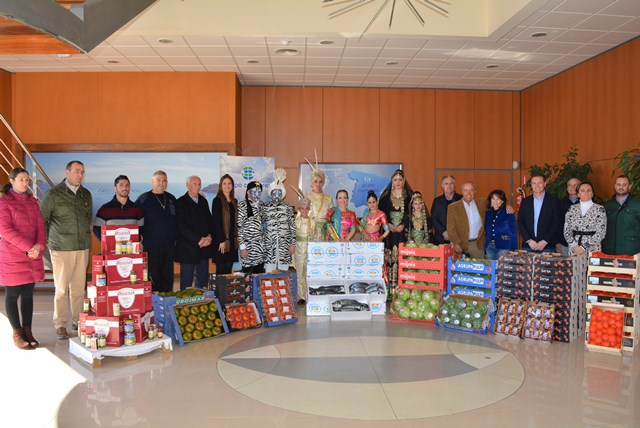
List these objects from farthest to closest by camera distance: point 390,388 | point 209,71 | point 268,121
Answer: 1. point 268,121
2. point 209,71
3. point 390,388

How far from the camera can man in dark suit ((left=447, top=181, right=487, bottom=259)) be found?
7.05 meters

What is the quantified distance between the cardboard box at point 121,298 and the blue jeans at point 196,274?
4.11 feet

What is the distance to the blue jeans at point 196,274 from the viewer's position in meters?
6.34

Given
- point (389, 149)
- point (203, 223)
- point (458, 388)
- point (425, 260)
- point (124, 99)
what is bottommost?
point (458, 388)

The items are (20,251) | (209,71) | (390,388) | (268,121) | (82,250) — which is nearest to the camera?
(390,388)

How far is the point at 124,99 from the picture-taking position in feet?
32.1

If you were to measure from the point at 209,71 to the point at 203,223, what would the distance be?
14.4ft

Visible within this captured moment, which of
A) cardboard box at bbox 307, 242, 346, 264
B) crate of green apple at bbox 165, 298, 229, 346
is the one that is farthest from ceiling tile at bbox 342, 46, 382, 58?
crate of green apple at bbox 165, 298, 229, 346

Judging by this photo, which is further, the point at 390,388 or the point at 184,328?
the point at 184,328

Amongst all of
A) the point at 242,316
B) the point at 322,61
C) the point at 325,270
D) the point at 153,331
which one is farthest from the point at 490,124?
the point at 153,331

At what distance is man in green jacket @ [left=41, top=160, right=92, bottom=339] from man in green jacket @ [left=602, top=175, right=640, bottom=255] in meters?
5.88

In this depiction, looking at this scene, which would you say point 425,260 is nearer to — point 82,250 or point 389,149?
point 82,250

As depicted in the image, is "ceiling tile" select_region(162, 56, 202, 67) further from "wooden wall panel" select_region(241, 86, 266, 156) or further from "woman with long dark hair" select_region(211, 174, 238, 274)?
"woman with long dark hair" select_region(211, 174, 238, 274)

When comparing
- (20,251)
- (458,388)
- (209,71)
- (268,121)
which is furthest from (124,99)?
(458,388)
